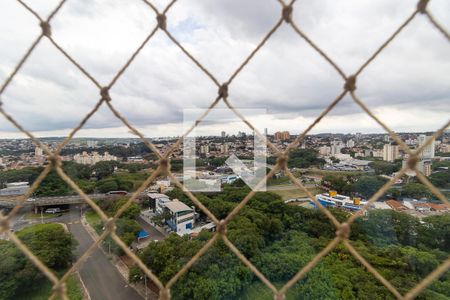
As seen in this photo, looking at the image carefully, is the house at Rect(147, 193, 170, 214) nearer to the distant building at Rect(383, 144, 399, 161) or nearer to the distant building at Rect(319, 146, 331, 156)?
the distant building at Rect(383, 144, 399, 161)

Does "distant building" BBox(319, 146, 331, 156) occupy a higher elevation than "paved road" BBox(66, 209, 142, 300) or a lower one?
higher

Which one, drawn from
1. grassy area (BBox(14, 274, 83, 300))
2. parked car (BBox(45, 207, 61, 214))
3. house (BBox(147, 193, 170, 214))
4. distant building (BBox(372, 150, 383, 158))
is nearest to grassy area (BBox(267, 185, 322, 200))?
house (BBox(147, 193, 170, 214))

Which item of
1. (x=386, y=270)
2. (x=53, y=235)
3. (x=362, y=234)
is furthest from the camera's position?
(x=362, y=234)

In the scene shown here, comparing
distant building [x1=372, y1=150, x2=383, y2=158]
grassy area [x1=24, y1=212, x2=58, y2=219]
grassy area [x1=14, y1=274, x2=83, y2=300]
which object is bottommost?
grassy area [x1=14, y1=274, x2=83, y2=300]

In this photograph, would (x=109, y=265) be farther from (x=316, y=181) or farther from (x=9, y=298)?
(x=316, y=181)

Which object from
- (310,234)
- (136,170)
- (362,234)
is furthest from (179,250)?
(136,170)

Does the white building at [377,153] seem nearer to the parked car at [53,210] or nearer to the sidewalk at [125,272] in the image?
the sidewalk at [125,272]

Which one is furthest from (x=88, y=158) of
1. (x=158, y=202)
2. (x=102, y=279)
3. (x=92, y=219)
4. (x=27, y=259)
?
(x=102, y=279)

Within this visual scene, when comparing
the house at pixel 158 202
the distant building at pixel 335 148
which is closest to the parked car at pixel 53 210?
the house at pixel 158 202

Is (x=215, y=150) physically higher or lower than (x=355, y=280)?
higher
